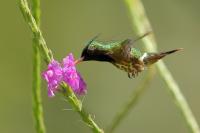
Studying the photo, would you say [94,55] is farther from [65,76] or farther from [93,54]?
[65,76]

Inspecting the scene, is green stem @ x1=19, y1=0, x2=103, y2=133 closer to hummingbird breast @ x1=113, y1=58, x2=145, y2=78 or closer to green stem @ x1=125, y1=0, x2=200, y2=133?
hummingbird breast @ x1=113, y1=58, x2=145, y2=78

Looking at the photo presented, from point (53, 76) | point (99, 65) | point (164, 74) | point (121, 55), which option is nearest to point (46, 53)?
point (53, 76)

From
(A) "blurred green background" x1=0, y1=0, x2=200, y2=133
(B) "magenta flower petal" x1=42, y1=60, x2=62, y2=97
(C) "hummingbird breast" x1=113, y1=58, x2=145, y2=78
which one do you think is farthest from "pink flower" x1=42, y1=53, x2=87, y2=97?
(A) "blurred green background" x1=0, y1=0, x2=200, y2=133

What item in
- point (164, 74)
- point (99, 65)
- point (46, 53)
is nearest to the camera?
point (46, 53)

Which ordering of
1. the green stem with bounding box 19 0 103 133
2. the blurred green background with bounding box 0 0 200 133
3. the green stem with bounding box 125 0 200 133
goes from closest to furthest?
1. the green stem with bounding box 19 0 103 133
2. the green stem with bounding box 125 0 200 133
3. the blurred green background with bounding box 0 0 200 133

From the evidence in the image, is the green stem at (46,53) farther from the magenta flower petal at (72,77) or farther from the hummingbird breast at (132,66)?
the hummingbird breast at (132,66)

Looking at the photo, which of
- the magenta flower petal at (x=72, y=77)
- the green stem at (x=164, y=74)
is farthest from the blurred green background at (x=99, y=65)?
the magenta flower petal at (x=72, y=77)

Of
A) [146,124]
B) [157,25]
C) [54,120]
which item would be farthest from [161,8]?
[54,120]
